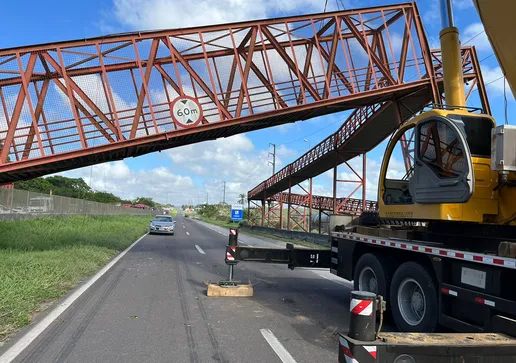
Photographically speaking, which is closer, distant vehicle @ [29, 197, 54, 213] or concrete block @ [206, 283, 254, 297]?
concrete block @ [206, 283, 254, 297]

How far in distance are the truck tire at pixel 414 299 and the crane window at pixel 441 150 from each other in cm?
146

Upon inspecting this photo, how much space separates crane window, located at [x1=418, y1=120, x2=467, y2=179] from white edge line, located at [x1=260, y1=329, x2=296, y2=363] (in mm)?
3277

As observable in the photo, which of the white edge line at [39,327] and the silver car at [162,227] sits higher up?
the silver car at [162,227]

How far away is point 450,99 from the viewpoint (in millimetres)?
7438

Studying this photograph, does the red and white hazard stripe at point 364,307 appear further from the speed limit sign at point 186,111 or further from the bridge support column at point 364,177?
the bridge support column at point 364,177

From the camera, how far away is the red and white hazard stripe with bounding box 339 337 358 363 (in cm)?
311

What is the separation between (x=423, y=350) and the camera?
321 centimetres

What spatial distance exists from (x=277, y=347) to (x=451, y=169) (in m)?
3.45

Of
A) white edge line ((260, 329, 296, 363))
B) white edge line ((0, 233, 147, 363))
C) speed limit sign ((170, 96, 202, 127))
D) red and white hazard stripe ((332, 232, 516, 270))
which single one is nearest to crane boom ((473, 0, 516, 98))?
red and white hazard stripe ((332, 232, 516, 270))

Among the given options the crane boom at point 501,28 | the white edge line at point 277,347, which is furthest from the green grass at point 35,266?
the crane boom at point 501,28

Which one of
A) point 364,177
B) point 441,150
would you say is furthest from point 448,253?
point 364,177

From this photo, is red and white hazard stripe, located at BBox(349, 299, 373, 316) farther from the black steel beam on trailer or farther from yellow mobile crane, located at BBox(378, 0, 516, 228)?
the black steel beam on trailer

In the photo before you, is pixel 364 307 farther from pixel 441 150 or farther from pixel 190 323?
pixel 190 323

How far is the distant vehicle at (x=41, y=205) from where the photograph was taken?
2297cm
